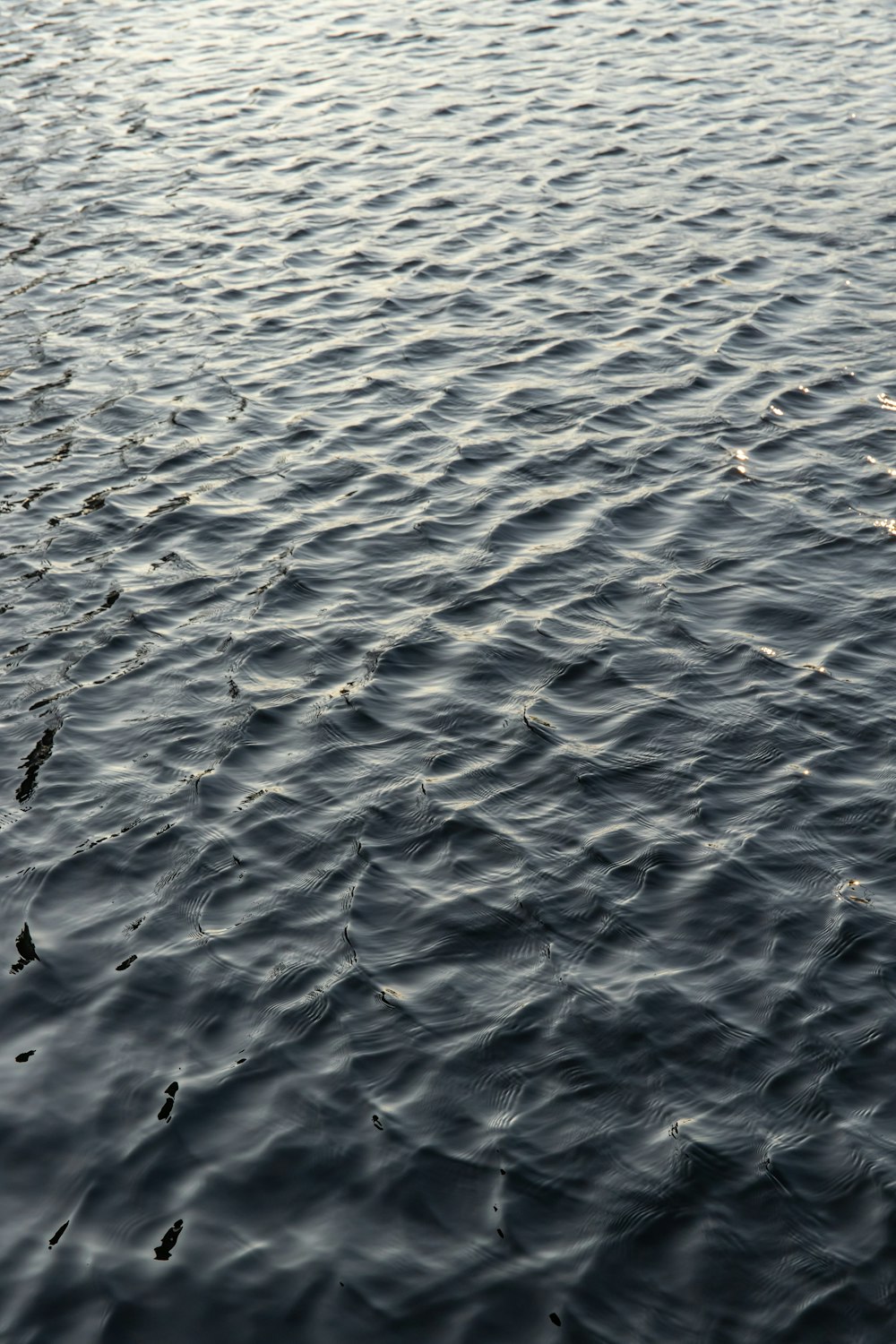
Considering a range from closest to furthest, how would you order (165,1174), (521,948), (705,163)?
1. (165,1174)
2. (521,948)
3. (705,163)

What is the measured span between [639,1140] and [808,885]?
3.11m

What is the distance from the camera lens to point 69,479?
18891mm

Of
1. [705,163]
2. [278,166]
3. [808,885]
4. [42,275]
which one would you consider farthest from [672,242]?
[808,885]

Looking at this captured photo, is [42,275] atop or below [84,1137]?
atop

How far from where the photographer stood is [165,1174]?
9.73 m

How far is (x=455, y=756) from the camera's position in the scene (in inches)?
532

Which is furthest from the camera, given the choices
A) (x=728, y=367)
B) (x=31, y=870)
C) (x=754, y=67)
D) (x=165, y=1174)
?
(x=754, y=67)

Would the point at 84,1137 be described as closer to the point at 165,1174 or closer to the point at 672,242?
the point at 165,1174

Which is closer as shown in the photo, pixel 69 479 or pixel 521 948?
pixel 521 948

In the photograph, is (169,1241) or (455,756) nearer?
(169,1241)

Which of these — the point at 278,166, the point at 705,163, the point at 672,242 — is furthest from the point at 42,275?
the point at 705,163

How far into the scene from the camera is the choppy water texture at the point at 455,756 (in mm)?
9289

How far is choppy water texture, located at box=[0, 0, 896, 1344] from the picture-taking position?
9.29 metres

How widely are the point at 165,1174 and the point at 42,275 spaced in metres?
19.9
